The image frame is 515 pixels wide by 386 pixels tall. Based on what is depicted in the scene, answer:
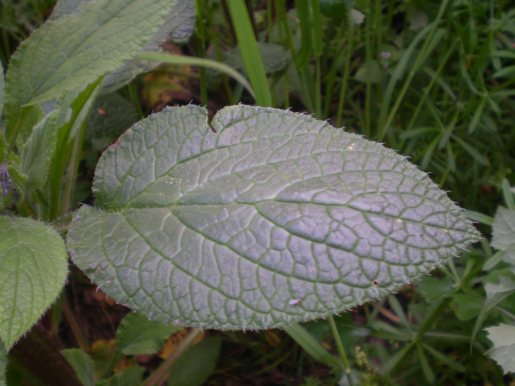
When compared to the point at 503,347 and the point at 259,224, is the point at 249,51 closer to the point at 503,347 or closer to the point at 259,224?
the point at 259,224

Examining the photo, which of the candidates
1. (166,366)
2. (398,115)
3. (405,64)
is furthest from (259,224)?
(398,115)

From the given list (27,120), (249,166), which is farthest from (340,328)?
(27,120)

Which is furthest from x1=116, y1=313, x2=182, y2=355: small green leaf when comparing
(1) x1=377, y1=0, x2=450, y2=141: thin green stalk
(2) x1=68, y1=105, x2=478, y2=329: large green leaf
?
(1) x1=377, y1=0, x2=450, y2=141: thin green stalk

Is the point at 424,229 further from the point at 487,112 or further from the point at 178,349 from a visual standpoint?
the point at 487,112

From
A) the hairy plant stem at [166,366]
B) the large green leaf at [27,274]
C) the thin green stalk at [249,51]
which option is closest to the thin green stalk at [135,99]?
the thin green stalk at [249,51]

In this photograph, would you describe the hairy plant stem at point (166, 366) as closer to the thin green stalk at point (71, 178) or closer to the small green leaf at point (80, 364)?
Answer: the small green leaf at point (80, 364)

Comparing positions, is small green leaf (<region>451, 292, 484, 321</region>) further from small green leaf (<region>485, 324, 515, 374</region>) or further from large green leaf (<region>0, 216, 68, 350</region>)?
large green leaf (<region>0, 216, 68, 350</region>)
